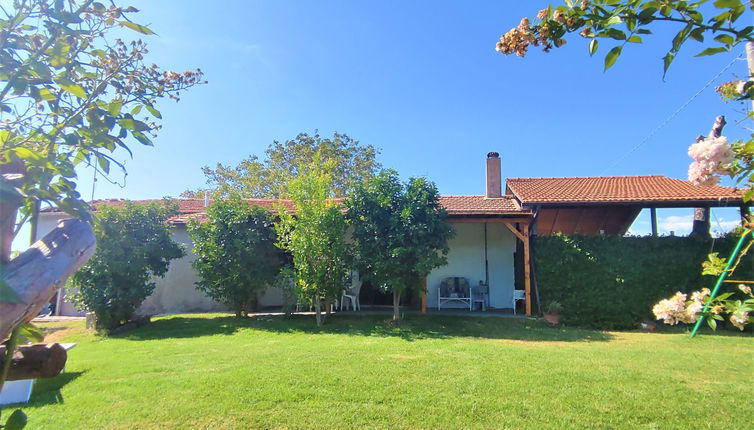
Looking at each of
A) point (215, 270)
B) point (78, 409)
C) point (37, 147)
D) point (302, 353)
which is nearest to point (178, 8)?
point (37, 147)

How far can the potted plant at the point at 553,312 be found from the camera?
11062 mm

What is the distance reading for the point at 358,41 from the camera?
37.9 feet

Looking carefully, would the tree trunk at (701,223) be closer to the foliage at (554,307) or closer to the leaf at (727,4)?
the foliage at (554,307)

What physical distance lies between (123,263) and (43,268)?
11.4 metres

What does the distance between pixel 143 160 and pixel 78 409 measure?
438cm

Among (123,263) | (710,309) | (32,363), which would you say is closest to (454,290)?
(123,263)

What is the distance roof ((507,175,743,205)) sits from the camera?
11.7 meters

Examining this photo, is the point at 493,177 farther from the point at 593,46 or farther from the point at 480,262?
the point at 593,46

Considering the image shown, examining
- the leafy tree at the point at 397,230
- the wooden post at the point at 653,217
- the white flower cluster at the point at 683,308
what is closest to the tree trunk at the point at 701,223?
the wooden post at the point at 653,217

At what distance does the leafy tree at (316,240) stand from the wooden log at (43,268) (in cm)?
946

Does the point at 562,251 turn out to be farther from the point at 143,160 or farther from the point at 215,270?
the point at 143,160

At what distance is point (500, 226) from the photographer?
46.2 ft

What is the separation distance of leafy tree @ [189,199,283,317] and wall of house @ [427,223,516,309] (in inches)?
227

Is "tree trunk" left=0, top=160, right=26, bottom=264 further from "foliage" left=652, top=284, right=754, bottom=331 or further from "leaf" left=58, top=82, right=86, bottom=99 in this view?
"foliage" left=652, top=284, right=754, bottom=331
